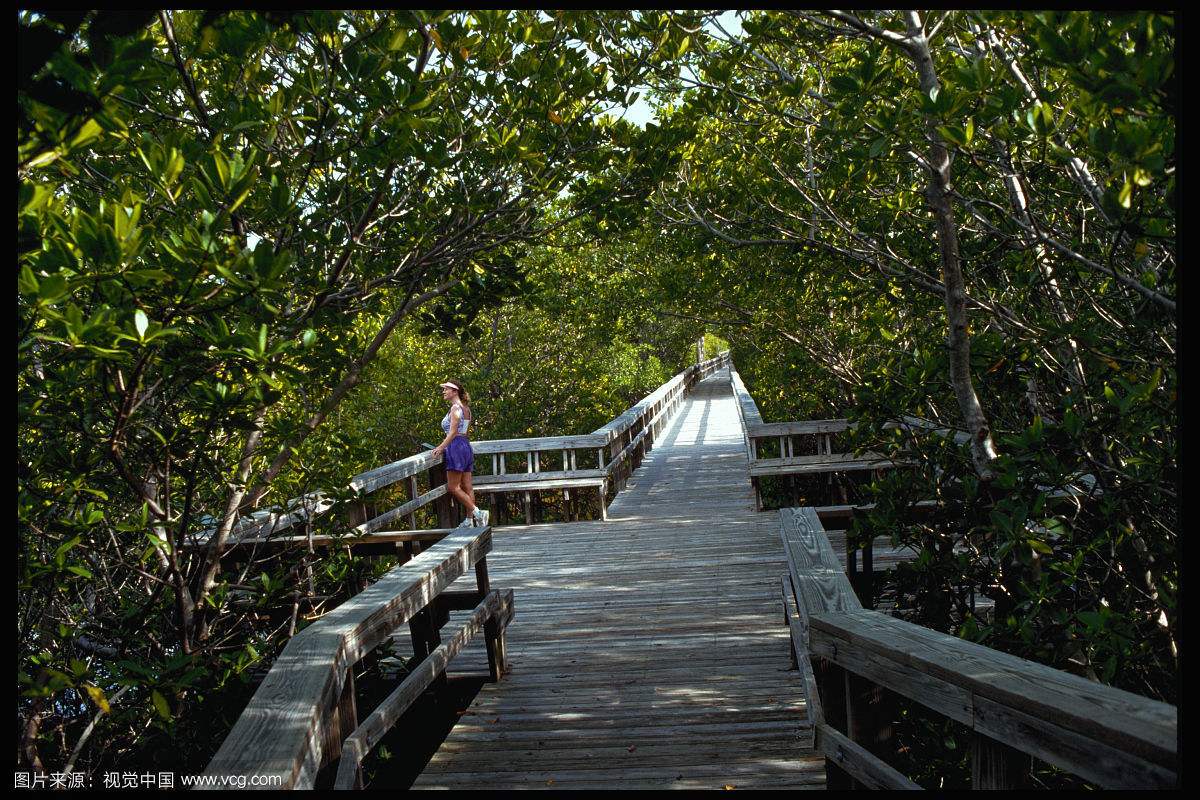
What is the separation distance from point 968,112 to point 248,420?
10.6 feet

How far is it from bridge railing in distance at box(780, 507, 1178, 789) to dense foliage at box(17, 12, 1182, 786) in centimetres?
63

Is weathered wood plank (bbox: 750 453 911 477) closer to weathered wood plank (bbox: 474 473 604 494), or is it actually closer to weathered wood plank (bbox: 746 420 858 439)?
weathered wood plank (bbox: 746 420 858 439)

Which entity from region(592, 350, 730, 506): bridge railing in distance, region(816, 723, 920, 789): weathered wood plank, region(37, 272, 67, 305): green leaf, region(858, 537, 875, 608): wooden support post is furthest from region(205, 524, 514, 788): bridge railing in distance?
region(592, 350, 730, 506): bridge railing in distance

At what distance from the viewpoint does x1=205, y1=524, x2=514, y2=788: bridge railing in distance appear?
2.07m

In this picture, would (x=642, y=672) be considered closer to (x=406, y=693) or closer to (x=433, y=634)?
(x=433, y=634)

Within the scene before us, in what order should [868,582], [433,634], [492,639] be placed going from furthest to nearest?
[868,582] < [433,634] < [492,639]

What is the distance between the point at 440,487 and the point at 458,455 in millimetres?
822

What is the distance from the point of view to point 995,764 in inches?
81.2

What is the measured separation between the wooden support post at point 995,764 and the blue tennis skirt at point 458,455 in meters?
7.12

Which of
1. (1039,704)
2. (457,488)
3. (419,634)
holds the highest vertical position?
(1039,704)

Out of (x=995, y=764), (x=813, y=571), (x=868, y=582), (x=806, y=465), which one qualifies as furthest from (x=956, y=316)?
(x=806, y=465)

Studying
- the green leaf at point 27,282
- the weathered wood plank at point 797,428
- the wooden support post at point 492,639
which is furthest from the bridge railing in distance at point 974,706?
the weathered wood plank at point 797,428

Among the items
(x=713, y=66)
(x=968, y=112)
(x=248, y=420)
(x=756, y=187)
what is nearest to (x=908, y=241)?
(x=756, y=187)
